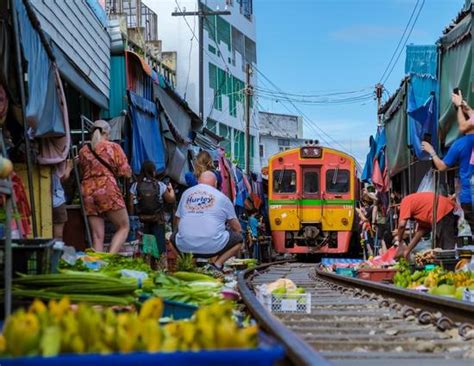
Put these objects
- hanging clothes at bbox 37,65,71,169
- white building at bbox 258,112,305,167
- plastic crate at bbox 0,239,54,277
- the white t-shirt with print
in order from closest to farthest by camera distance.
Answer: plastic crate at bbox 0,239,54,277
hanging clothes at bbox 37,65,71,169
the white t-shirt with print
white building at bbox 258,112,305,167

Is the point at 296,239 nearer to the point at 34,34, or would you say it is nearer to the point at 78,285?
the point at 34,34

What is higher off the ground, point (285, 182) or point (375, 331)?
point (285, 182)

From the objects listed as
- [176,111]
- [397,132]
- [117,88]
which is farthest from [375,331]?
[176,111]

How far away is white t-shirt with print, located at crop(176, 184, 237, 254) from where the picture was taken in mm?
8898

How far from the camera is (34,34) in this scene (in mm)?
7230

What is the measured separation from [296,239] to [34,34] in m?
14.7

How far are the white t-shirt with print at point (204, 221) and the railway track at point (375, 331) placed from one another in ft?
4.81

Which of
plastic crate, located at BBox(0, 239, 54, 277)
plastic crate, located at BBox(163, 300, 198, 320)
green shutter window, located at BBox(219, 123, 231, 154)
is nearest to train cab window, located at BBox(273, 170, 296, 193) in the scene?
green shutter window, located at BBox(219, 123, 231, 154)

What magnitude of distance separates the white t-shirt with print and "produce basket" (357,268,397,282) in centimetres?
257

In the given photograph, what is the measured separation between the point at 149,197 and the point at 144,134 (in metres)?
1.19

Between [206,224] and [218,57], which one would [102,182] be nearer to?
[206,224]

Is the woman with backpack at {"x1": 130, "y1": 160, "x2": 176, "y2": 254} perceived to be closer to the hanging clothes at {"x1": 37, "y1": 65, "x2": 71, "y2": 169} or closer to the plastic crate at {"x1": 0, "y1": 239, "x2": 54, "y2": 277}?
the hanging clothes at {"x1": 37, "y1": 65, "x2": 71, "y2": 169}

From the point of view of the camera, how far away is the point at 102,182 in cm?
875

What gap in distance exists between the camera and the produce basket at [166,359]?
7.03 feet
